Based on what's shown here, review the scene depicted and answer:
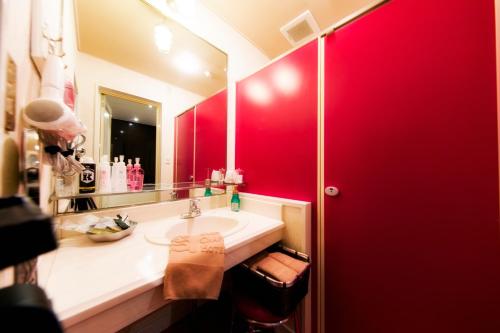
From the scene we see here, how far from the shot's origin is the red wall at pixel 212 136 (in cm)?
148

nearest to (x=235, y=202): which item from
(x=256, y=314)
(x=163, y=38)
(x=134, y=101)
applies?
(x=256, y=314)

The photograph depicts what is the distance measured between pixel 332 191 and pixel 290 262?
17.1 inches

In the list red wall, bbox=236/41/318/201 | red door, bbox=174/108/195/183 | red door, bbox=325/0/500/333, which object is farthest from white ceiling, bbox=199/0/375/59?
red door, bbox=174/108/195/183

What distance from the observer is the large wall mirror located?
3.09ft

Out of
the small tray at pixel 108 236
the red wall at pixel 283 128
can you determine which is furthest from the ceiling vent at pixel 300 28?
the small tray at pixel 108 236

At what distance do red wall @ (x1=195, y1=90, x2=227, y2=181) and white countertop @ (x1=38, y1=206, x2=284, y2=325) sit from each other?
2.32 feet

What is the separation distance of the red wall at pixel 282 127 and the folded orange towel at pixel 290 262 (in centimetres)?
34

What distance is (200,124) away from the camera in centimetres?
147

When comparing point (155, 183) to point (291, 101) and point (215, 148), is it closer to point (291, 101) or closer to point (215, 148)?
point (215, 148)

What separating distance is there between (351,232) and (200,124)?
1.27m

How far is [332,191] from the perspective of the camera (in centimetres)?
97

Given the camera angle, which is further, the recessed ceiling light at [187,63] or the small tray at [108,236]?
the recessed ceiling light at [187,63]

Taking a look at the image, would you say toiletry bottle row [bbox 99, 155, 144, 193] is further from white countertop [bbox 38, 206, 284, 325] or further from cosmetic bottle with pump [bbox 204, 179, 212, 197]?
cosmetic bottle with pump [bbox 204, 179, 212, 197]

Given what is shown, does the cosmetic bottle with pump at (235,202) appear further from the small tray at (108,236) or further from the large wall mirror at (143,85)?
the small tray at (108,236)
